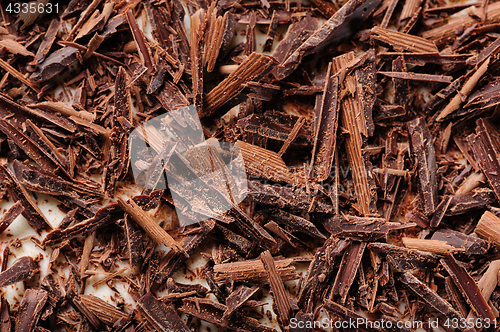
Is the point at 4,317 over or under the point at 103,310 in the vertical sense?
over

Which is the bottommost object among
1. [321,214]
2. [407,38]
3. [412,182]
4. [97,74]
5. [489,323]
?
[489,323]

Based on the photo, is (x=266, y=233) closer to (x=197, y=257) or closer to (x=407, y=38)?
(x=197, y=257)

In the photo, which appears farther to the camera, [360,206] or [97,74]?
[97,74]

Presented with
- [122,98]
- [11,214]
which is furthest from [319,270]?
[11,214]

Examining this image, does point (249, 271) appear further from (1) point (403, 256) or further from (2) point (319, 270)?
(1) point (403, 256)

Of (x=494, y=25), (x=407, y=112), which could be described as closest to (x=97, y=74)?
(x=407, y=112)

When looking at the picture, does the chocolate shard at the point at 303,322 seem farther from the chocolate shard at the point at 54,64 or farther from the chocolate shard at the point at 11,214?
the chocolate shard at the point at 54,64

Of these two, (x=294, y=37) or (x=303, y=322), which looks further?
(x=294, y=37)
